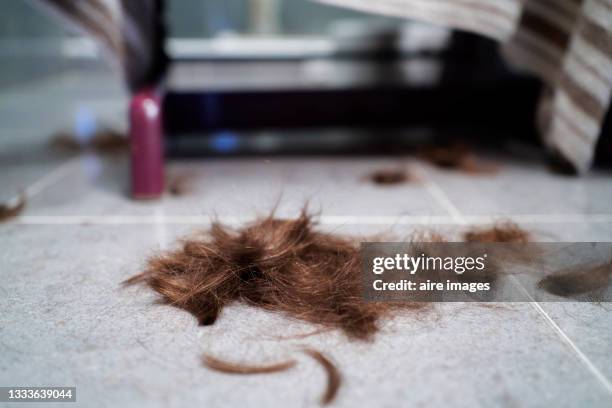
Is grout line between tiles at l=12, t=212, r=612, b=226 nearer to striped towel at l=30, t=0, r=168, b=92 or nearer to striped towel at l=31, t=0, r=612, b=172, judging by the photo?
striped towel at l=31, t=0, r=612, b=172

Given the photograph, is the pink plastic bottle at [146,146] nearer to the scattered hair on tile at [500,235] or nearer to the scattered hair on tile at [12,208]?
the scattered hair on tile at [12,208]

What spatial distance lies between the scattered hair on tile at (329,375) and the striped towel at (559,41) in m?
0.97

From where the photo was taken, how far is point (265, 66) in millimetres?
2666

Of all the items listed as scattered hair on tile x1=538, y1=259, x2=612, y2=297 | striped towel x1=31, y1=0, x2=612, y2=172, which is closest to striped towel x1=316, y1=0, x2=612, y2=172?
striped towel x1=31, y1=0, x2=612, y2=172

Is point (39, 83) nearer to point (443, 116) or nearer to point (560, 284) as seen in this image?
point (443, 116)

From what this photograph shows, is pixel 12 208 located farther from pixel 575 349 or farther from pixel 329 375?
pixel 575 349

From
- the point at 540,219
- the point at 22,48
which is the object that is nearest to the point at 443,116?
the point at 540,219

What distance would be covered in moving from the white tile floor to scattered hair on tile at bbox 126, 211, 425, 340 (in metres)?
0.03

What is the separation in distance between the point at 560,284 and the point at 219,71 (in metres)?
1.76

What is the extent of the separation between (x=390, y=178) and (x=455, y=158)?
0.33 meters

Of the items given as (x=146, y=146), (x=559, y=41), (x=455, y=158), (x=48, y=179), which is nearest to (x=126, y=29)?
(x=146, y=146)

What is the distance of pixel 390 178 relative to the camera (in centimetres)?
171

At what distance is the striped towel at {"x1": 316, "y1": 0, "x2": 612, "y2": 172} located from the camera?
56.9 inches

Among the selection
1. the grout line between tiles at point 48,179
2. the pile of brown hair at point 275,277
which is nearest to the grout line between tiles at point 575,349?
the pile of brown hair at point 275,277
